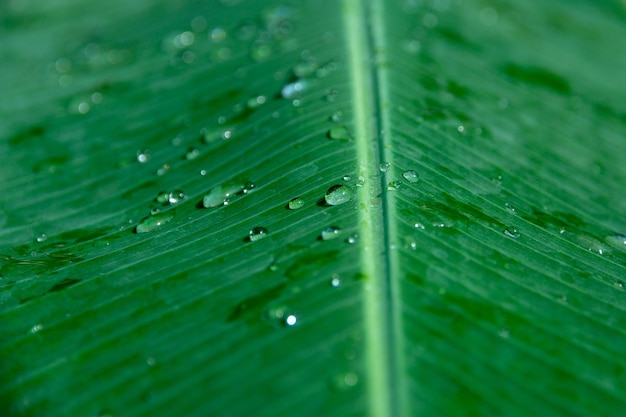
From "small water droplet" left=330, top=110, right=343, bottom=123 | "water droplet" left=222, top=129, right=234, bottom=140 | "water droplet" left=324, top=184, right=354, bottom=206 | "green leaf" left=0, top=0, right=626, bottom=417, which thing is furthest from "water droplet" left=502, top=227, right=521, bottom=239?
"water droplet" left=222, top=129, right=234, bottom=140

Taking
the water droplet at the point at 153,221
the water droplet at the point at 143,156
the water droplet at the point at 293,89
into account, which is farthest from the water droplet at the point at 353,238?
the water droplet at the point at 143,156

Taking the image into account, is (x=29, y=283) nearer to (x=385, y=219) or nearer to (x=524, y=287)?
(x=385, y=219)

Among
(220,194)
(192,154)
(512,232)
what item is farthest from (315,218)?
(192,154)

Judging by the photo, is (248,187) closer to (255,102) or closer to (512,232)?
(255,102)

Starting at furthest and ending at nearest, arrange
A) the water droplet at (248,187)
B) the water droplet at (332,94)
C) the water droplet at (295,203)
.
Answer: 1. the water droplet at (332,94)
2. the water droplet at (248,187)
3. the water droplet at (295,203)

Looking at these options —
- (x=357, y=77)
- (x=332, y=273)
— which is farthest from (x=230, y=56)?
(x=332, y=273)

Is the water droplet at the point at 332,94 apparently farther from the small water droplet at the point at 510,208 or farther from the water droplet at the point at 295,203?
the small water droplet at the point at 510,208
